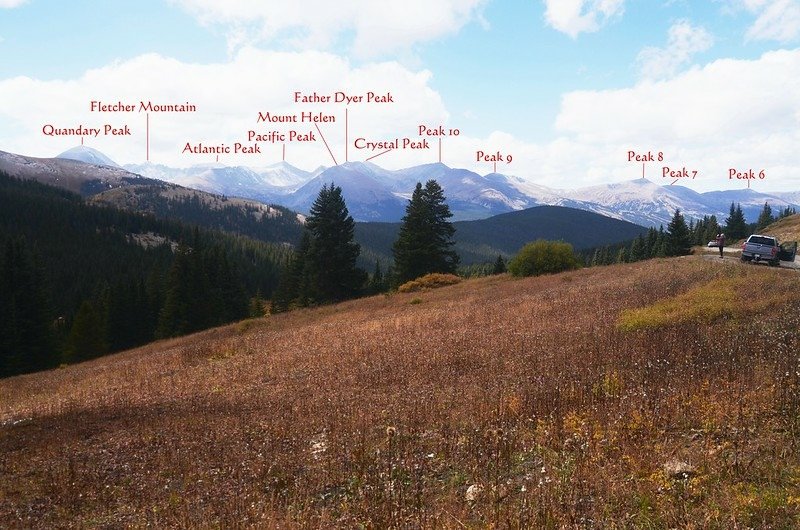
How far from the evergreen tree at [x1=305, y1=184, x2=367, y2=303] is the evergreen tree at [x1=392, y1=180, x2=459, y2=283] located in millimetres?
4972

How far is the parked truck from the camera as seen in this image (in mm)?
29094

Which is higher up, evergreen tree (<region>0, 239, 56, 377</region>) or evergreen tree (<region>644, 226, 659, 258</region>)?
evergreen tree (<region>644, 226, 659, 258</region>)

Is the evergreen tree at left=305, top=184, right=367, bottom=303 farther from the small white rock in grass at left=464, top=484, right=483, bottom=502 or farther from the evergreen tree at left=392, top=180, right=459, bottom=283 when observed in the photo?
the small white rock in grass at left=464, top=484, right=483, bottom=502

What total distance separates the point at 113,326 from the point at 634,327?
233 ft

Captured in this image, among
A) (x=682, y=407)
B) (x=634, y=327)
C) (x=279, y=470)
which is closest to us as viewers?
(x=279, y=470)

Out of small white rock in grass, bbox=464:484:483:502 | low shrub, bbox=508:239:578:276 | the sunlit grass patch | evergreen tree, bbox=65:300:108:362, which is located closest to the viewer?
small white rock in grass, bbox=464:484:483:502

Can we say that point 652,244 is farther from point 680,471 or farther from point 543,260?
point 680,471

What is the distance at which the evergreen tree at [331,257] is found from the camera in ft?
160

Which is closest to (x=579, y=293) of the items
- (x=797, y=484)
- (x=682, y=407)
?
(x=682, y=407)

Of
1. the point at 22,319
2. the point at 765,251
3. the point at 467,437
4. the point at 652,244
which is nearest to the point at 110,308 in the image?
the point at 22,319

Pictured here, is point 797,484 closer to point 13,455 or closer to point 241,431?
point 241,431

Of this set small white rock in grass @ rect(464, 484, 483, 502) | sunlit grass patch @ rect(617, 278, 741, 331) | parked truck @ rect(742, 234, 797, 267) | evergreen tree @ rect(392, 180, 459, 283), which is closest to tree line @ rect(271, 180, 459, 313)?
evergreen tree @ rect(392, 180, 459, 283)

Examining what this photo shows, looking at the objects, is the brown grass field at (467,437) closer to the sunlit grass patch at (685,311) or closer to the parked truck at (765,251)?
the sunlit grass patch at (685,311)

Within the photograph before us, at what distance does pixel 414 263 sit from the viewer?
49906mm
